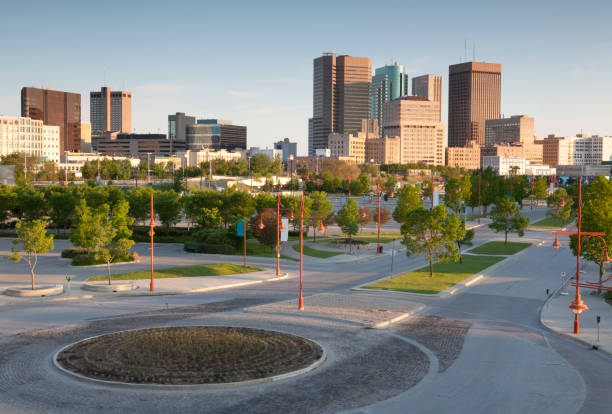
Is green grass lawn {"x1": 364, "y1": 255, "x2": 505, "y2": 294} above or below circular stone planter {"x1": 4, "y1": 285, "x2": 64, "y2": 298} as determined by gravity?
below

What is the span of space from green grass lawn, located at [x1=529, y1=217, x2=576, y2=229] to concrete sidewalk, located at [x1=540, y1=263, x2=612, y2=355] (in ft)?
179

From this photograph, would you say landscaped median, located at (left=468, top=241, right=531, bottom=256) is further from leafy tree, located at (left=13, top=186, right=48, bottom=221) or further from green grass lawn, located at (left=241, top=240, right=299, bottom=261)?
leafy tree, located at (left=13, top=186, right=48, bottom=221)

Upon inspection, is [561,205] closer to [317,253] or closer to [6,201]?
[317,253]

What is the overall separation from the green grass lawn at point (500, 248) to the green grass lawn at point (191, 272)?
95.4ft

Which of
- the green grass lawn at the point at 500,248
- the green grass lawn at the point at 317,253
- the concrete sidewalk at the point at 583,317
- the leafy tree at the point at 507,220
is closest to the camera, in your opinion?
the concrete sidewalk at the point at 583,317

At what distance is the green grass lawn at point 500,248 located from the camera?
225 ft

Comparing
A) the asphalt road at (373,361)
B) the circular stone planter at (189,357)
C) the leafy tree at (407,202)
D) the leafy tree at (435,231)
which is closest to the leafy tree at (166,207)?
the leafy tree at (407,202)

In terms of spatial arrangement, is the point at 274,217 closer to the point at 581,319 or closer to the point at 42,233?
the point at 42,233

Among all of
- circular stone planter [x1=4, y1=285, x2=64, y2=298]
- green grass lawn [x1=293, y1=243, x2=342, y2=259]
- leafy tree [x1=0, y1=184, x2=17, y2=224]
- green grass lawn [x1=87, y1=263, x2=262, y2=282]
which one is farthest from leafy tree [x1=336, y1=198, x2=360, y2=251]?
leafy tree [x1=0, y1=184, x2=17, y2=224]

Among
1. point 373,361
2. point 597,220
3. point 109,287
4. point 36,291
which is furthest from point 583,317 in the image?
point 36,291

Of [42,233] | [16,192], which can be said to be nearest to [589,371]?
[42,233]

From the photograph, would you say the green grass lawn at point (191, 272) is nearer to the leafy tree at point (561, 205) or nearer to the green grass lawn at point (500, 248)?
the green grass lawn at point (500, 248)

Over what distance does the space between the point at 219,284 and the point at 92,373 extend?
22.7 m

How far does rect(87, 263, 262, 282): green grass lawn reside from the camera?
48.4 meters
